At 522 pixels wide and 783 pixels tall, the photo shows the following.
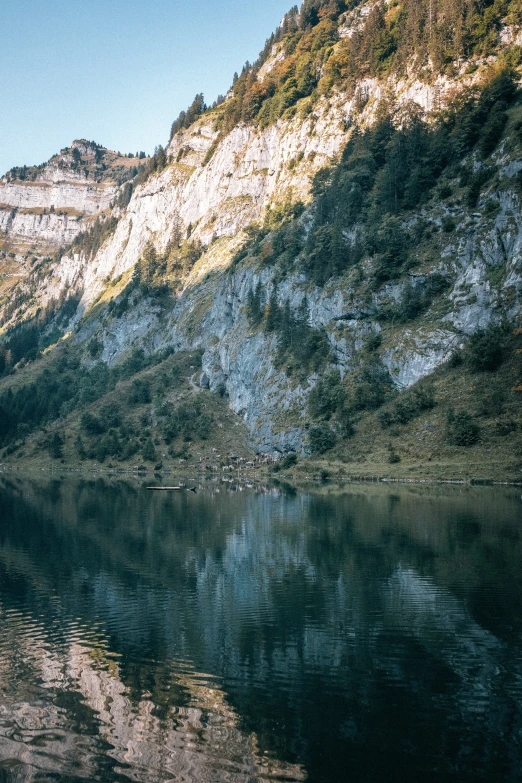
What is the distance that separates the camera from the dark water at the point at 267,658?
46.8 ft

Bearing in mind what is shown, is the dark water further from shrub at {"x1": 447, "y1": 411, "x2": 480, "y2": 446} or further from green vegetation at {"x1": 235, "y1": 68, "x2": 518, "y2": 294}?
green vegetation at {"x1": 235, "y1": 68, "x2": 518, "y2": 294}

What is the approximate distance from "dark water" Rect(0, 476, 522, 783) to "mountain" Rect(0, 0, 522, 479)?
163ft

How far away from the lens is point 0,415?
176375 mm

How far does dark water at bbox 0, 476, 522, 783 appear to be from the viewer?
46.8 feet

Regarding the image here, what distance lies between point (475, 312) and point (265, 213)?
10057 centimetres

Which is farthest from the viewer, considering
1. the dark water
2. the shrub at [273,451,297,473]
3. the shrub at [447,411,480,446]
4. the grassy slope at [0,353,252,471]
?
the grassy slope at [0,353,252,471]

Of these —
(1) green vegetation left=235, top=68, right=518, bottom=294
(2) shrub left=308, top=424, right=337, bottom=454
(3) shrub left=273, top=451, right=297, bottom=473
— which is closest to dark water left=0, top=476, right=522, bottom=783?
(2) shrub left=308, top=424, right=337, bottom=454

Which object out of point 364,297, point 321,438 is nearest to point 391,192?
point 364,297

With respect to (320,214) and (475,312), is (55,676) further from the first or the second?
(320,214)

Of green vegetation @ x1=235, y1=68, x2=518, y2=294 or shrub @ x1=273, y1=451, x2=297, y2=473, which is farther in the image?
green vegetation @ x1=235, y1=68, x2=518, y2=294

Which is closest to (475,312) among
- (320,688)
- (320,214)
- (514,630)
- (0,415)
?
(320,214)

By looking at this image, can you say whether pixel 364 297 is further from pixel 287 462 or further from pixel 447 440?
pixel 447 440

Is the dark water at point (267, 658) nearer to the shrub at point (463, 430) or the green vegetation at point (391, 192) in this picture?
the shrub at point (463, 430)

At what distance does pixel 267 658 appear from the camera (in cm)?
2083
